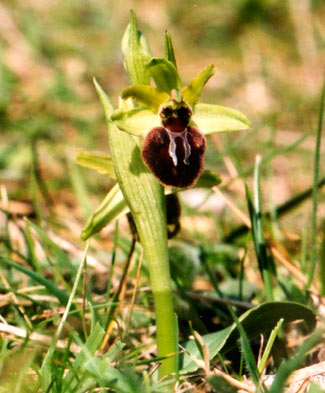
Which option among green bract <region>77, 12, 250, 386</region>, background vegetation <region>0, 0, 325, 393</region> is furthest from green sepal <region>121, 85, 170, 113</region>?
background vegetation <region>0, 0, 325, 393</region>

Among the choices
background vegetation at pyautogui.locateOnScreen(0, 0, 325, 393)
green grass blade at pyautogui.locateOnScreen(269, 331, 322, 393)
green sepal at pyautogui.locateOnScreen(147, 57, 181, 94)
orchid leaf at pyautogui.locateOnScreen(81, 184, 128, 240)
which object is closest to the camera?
green grass blade at pyautogui.locateOnScreen(269, 331, 322, 393)

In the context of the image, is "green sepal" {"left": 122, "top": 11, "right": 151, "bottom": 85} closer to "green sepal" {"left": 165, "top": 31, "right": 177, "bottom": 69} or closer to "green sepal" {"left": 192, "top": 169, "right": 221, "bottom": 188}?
"green sepal" {"left": 165, "top": 31, "right": 177, "bottom": 69}

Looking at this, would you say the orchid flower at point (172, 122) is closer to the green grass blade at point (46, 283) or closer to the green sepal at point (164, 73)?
the green sepal at point (164, 73)

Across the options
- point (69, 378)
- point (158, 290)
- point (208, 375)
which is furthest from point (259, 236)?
point (69, 378)

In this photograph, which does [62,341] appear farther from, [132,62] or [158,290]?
[132,62]

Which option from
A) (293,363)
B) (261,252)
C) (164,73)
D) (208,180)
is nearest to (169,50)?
(164,73)
